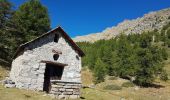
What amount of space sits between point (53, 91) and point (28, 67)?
18.2 feet

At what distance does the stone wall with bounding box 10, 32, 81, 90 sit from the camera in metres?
26.5

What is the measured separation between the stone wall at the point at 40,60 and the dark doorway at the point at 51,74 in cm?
81

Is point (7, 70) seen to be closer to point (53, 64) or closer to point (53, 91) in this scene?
point (53, 64)

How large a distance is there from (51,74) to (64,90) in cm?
627

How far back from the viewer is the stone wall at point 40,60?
26.5 metres

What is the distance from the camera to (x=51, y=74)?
29047 mm

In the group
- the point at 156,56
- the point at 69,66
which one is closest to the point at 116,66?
the point at 156,56

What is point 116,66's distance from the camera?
5997 centimetres

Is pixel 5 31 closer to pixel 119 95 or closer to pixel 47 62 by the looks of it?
pixel 47 62

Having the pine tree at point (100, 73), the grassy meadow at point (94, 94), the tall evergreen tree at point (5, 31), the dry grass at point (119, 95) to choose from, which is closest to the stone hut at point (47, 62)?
the grassy meadow at point (94, 94)

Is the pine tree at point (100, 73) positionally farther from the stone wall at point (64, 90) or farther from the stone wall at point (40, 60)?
the stone wall at point (64, 90)

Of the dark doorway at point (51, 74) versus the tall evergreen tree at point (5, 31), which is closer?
the dark doorway at point (51, 74)

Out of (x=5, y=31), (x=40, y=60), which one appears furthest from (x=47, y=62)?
(x=5, y=31)

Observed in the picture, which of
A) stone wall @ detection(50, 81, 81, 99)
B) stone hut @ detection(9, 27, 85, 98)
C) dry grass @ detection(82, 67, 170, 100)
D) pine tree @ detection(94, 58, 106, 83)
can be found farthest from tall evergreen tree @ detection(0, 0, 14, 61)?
stone wall @ detection(50, 81, 81, 99)
